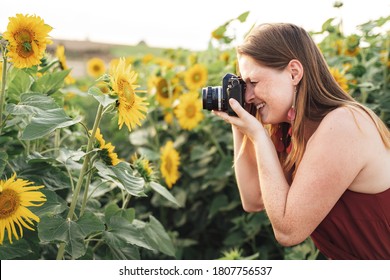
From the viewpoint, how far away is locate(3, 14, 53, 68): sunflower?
3.52ft

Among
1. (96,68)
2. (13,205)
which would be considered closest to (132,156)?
(13,205)

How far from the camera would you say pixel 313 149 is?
1069mm

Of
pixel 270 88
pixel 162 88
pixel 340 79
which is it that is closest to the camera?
pixel 270 88

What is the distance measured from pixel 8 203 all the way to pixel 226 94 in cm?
42

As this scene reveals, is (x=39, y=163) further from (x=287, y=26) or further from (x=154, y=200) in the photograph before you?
(x=154, y=200)

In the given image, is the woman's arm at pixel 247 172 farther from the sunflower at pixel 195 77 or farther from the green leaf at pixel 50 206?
the sunflower at pixel 195 77

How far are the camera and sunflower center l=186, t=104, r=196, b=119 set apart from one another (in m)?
0.86

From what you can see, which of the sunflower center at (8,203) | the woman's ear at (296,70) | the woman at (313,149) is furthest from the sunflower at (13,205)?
the woman's ear at (296,70)

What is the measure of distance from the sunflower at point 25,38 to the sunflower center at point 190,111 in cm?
96

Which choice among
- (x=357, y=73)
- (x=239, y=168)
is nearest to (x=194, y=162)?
(x=357, y=73)

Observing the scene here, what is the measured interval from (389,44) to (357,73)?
8.4 inches

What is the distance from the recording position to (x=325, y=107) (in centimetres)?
113

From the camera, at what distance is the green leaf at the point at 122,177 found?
1013mm

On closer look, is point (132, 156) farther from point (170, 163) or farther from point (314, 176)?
point (314, 176)
